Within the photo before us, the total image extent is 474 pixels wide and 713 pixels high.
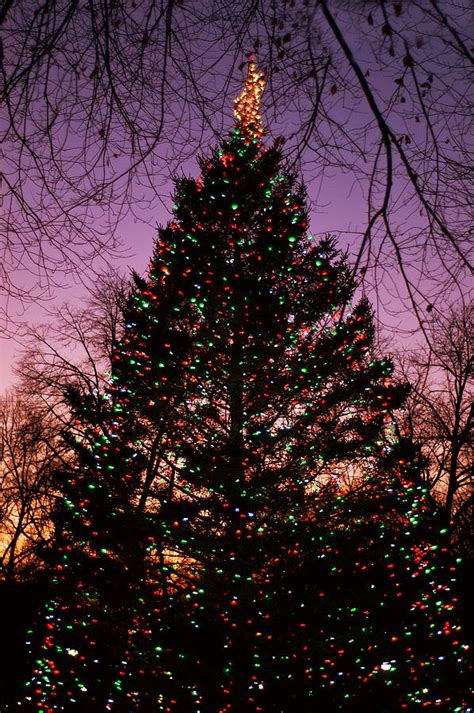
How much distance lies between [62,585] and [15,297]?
258 inches

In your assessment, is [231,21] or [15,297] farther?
[15,297]

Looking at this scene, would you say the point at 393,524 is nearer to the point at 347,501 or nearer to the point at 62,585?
the point at 347,501

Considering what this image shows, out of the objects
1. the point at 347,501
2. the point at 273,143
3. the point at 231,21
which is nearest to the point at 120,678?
the point at 347,501

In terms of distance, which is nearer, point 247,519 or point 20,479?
point 247,519

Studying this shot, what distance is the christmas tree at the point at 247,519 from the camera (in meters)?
6.59

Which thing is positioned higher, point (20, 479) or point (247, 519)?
point (20, 479)

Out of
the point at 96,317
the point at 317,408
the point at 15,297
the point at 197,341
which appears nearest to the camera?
the point at 15,297

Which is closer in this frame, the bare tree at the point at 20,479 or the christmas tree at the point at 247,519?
the christmas tree at the point at 247,519

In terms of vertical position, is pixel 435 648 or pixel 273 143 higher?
pixel 273 143

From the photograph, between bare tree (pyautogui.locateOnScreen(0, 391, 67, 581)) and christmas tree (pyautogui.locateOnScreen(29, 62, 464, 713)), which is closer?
christmas tree (pyautogui.locateOnScreen(29, 62, 464, 713))

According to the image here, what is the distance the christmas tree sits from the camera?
6.59 m

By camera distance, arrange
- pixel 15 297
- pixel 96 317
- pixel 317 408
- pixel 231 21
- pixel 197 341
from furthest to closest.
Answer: pixel 96 317
pixel 197 341
pixel 317 408
pixel 15 297
pixel 231 21

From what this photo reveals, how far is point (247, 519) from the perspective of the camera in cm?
677

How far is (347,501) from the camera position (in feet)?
23.9
